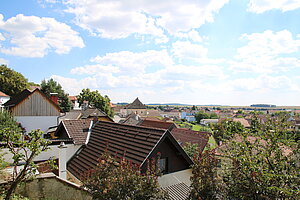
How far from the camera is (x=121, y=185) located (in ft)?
16.9

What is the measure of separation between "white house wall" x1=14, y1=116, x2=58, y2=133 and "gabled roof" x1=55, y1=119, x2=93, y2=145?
15.7 metres

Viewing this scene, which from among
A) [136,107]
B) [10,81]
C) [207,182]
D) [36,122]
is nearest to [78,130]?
[207,182]

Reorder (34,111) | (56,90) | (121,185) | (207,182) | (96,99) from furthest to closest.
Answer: (96,99)
(56,90)
(34,111)
(207,182)
(121,185)

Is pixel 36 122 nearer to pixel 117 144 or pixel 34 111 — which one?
pixel 34 111

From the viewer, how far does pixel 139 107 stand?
108 m

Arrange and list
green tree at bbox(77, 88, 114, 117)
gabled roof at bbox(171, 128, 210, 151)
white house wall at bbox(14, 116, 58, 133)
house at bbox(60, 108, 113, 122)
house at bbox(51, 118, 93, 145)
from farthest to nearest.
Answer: green tree at bbox(77, 88, 114, 117)
house at bbox(60, 108, 113, 122)
white house wall at bbox(14, 116, 58, 133)
gabled roof at bbox(171, 128, 210, 151)
house at bbox(51, 118, 93, 145)

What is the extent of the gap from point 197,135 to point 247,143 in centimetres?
2203

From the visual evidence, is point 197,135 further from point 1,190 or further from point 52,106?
point 1,190

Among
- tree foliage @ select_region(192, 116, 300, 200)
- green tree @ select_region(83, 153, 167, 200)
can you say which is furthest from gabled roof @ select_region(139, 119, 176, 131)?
green tree @ select_region(83, 153, 167, 200)

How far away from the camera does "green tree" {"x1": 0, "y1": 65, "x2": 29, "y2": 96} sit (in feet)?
141

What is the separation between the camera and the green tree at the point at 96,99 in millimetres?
63250

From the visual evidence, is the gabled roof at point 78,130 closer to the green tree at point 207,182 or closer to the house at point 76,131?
the house at point 76,131

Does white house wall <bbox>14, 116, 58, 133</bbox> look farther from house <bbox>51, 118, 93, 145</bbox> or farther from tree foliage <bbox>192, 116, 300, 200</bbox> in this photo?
tree foliage <bbox>192, 116, 300, 200</bbox>

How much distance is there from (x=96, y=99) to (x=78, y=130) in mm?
52486
